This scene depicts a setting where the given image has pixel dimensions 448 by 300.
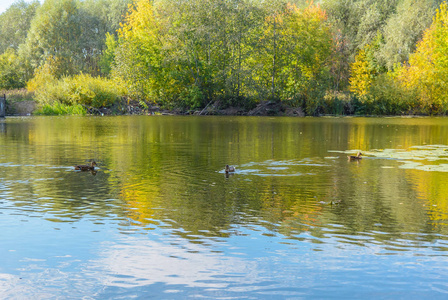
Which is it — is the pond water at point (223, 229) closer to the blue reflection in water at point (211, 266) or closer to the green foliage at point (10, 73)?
the blue reflection in water at point (211, 266)

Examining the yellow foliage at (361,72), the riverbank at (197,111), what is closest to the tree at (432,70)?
the riverbank at (197,111)

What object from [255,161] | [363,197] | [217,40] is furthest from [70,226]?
[217,40]

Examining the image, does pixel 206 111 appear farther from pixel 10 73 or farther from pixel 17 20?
pixel 17 20

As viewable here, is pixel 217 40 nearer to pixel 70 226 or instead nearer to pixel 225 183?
Result: pixel 225 183

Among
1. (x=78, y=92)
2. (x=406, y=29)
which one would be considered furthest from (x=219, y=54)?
(x=406, y=29)

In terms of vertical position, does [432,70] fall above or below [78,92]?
above

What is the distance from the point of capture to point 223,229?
27.1 feet

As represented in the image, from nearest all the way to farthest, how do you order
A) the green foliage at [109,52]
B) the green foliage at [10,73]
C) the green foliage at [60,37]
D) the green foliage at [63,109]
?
the green foliage at [63,109] < the green foliage at [10,73] < the green foliage at [60,37] < the green foliage at [109,52]

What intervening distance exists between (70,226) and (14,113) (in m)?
54.5

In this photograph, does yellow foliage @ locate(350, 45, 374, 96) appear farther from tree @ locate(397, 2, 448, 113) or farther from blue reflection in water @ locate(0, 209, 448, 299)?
blue reflection in water @ locate(0, 209, 448, 299)

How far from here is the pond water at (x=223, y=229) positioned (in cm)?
590

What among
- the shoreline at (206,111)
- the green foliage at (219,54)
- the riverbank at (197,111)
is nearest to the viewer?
the shoreline at (206,111)

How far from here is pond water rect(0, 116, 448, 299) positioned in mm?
5902

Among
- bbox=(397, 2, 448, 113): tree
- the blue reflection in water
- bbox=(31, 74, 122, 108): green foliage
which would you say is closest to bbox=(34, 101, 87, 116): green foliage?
bbox=(31, 74, 122, 108): green foliage
